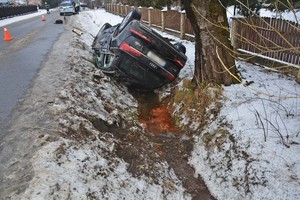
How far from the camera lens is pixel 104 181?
3.38 meters

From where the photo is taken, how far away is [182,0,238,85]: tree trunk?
5.31 m

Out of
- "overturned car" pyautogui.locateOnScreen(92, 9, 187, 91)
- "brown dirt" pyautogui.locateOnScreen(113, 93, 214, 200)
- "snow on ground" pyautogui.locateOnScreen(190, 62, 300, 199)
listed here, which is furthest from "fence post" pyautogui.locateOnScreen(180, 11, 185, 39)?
"snow on ground" pyautogui.locateOnScreen(190, 62, 300, 199)

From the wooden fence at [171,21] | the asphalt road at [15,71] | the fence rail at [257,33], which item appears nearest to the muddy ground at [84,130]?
the asphalt road at [15,71]

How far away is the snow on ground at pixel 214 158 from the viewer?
10.5ft

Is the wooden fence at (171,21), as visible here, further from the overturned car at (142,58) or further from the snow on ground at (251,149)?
the snow on ground at (251,149)

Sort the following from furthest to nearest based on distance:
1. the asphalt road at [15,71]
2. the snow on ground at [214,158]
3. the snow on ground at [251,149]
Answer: the asphalt road at [15,71] < the snow on ground at [251,149] < the snow on ground at [214,158]

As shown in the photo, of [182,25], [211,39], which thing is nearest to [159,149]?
[211,39]

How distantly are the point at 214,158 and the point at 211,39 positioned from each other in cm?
249

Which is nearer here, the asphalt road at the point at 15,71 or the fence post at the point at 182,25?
the asphalt road at the point at 15,71

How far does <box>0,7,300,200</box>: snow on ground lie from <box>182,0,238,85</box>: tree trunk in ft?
1.53

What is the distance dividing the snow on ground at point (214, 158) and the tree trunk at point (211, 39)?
0.47 meters

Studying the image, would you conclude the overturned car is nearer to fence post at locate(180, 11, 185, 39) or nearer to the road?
the road

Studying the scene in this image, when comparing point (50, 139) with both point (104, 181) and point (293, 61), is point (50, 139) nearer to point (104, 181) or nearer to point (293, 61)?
point (104, 181)

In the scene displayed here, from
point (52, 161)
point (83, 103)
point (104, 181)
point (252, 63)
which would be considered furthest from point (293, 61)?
point (52, 161)
